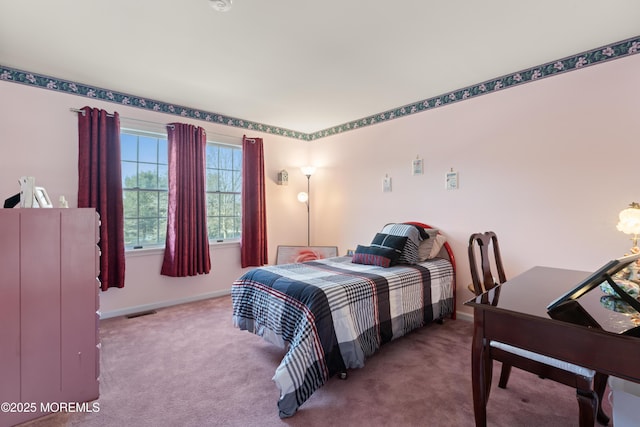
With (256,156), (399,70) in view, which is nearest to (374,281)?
(399,70)

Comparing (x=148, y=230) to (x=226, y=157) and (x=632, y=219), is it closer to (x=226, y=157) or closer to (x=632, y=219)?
(x=226, y=157)

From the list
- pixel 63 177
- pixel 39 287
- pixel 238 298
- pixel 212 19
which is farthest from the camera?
pixel 63 177

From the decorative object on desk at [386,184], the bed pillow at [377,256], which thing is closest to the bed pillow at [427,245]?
the bed pillow at [377,256]

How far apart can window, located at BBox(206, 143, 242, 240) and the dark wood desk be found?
3.59 meters

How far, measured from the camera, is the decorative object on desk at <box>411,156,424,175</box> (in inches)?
143

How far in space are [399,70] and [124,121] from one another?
3.01m

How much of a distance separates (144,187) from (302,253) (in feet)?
7.52

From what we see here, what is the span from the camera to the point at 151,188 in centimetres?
374

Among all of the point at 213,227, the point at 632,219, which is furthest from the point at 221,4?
the point at 632,219

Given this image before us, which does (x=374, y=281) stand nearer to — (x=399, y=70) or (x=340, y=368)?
(x=340, y=368)

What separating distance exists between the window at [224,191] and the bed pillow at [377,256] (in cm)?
208

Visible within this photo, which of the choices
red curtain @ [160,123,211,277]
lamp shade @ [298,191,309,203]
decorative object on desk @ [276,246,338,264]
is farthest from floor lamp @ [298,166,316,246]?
red curtain @ [160,123,211,277]

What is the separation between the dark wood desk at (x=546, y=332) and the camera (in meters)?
1.02

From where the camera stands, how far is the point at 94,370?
1.94m
